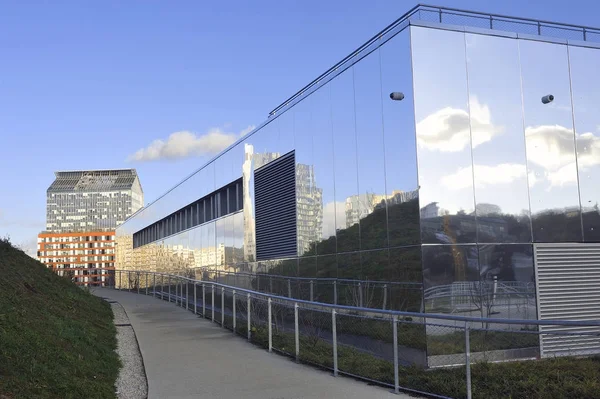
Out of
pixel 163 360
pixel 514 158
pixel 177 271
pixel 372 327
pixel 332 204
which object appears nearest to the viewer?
pixel 163 360

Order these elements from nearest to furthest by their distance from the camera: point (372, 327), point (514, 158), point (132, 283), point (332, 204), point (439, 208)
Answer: point (372, 327), point (439, 208), point (514, 158), point (332, 204), point (132, 283)

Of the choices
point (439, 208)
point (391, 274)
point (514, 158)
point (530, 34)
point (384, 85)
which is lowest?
point (391, 274)

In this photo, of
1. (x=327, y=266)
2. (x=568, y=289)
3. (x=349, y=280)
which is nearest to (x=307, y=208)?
(x=327, y=266)

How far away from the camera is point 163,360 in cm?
1088

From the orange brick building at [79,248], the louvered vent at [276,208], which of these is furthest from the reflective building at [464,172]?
the orange brick building at [79,248]

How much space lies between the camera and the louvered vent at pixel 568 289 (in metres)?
13.2

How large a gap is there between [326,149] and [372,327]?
686cm

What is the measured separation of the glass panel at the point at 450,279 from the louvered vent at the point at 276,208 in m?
8.15

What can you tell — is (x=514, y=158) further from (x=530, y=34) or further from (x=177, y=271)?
(x=177, y=271)

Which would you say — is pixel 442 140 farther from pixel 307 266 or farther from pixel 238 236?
pixel 238 236

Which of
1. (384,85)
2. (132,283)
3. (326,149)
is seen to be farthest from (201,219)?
(384,85)

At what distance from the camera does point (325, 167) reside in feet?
57.6

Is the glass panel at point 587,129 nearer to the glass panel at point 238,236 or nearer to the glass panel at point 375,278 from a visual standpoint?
the glass panel at point 375,278

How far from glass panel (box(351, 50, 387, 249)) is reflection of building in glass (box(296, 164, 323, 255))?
106 inches
